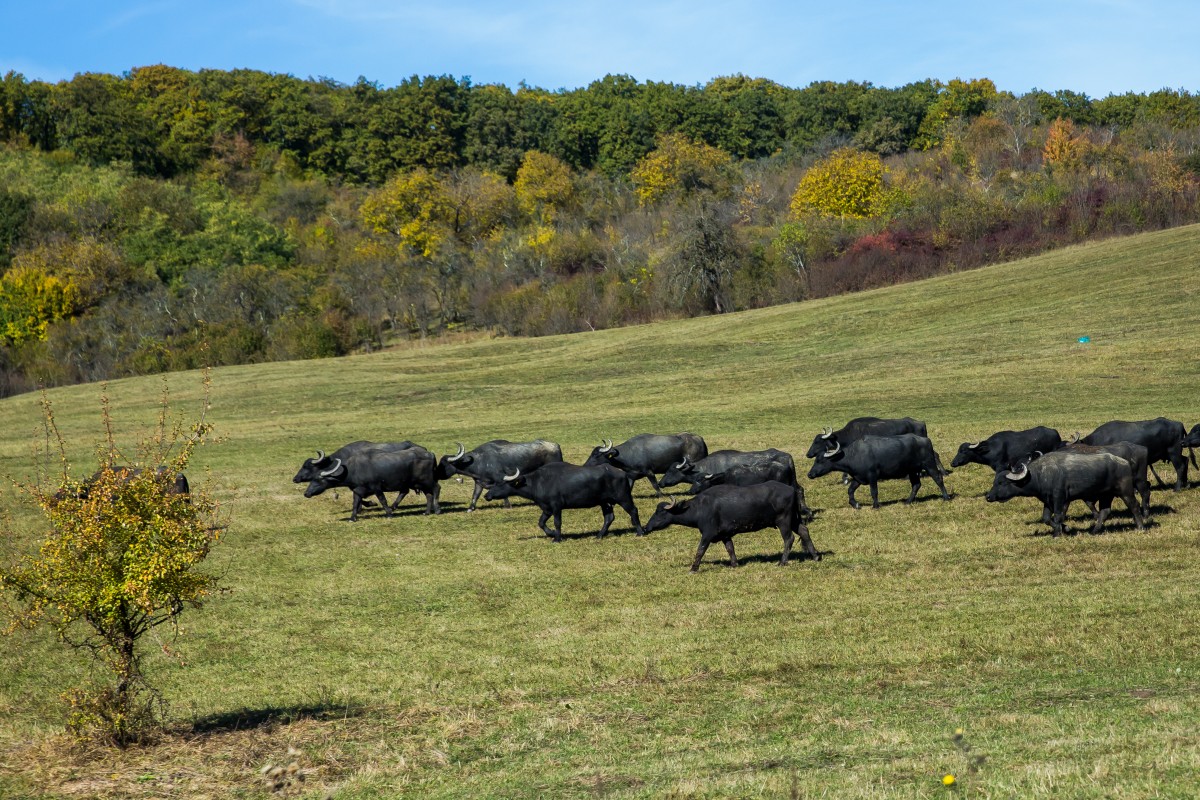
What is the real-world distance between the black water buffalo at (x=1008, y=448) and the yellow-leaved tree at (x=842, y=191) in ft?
227

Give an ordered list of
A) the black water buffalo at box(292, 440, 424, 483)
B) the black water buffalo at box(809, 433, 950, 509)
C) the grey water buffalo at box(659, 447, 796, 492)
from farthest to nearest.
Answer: the black water buffalo at box(292, 440, 424, 483) < the grey water buffalo at box(659, 447, 796, 492) < the black water buffalo at box(809, 433, 950, 509)

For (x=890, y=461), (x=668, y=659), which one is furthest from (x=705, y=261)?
(x=668, y=659)

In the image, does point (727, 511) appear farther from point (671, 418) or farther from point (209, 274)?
point (209, 274)

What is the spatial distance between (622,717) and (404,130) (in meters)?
128

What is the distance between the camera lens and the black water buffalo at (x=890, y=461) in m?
26.2

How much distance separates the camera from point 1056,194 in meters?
80.6

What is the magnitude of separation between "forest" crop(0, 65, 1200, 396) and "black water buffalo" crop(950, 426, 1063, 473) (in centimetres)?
5244

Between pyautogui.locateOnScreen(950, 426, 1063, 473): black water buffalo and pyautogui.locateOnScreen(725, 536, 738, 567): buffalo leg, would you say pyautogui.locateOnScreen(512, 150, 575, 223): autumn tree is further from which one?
pyautogui.locateOnScreen(725, 536, 738, 567): buffalo leg

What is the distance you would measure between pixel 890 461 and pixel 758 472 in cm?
→ 319

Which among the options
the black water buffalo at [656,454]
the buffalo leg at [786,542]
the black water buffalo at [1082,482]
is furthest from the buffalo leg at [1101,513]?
the black water buffalo at [656,454]

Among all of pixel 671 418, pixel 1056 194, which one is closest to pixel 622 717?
pixel 671 418

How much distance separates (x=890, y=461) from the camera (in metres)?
26.2

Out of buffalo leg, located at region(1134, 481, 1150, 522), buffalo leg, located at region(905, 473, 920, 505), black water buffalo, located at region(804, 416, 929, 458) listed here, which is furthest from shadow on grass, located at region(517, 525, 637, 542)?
buffalo leg, located at region(1134, 481, 1150, 522)

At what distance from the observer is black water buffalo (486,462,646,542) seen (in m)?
24.6
